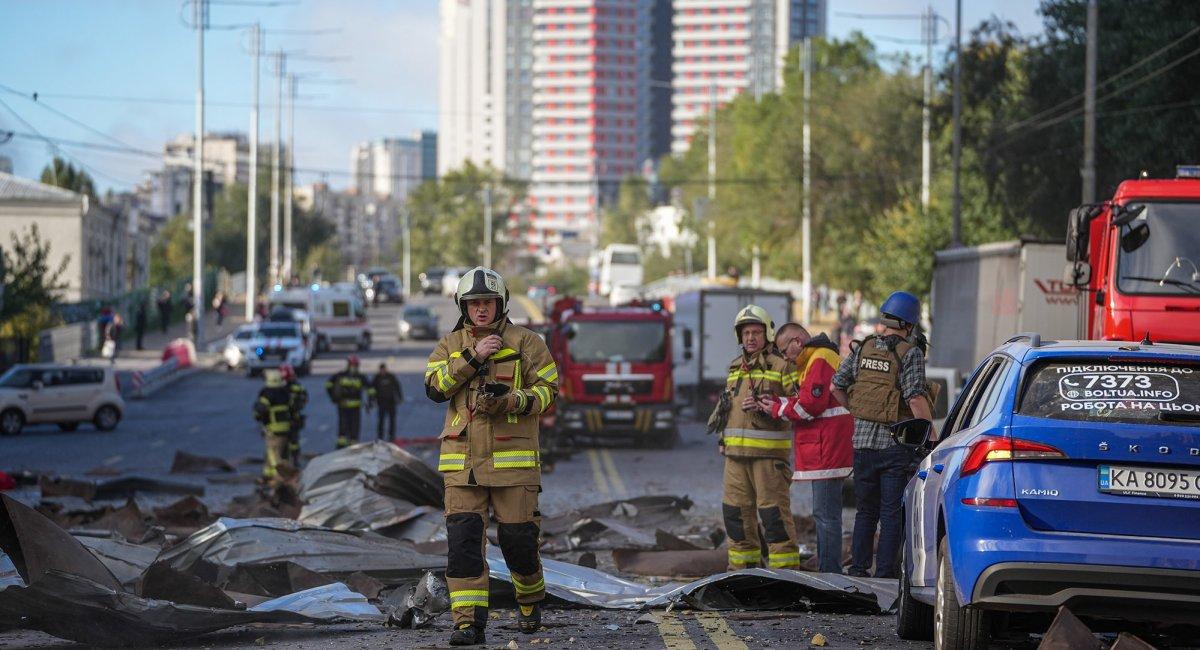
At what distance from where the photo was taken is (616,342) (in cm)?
3017

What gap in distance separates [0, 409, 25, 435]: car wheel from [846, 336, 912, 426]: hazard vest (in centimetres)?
2640

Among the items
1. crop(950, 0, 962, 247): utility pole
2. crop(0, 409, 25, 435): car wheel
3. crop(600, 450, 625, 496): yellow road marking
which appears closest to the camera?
crop(600, 450, 625, 496): yellow road marking

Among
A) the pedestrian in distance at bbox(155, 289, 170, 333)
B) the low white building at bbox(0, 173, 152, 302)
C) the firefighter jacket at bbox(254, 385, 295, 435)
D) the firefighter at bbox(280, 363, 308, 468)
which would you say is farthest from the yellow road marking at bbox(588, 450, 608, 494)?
the pedestrian in distance at bbox(155, 289, 170, 333)

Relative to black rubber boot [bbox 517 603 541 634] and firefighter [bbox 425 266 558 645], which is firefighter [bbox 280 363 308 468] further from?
firefighter [bbox 425 266 558 645]

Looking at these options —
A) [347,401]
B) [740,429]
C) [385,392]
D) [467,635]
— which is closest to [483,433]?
[467,635]

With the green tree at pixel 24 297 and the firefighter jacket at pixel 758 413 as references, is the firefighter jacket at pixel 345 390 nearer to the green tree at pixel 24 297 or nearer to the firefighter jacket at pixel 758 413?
the firefighter jacket at pixel 758 413

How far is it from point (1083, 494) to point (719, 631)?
9.45 ft

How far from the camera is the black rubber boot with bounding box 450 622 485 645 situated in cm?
851

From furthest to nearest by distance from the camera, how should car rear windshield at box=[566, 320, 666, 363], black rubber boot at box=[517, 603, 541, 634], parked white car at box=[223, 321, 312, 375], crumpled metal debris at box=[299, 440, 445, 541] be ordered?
1. parked white car at box=[223, 321, 312, 375]
2. car rear windshield at box=[566, 320, 666, 363]
3. crumpled metal debris at box=[299, 440, 445, 541]
4. black rubber boot at box=[517, 603, 541, 634]

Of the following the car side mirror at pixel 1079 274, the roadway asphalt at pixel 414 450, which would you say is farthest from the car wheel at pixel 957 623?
the car side mirror at pixel 1079 274

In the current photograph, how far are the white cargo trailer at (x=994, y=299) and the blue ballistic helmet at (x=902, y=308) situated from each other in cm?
888

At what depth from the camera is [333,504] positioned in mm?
15219

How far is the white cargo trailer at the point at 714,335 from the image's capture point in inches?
1516

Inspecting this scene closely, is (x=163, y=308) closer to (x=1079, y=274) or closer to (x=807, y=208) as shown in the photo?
(x=807, y=208)
